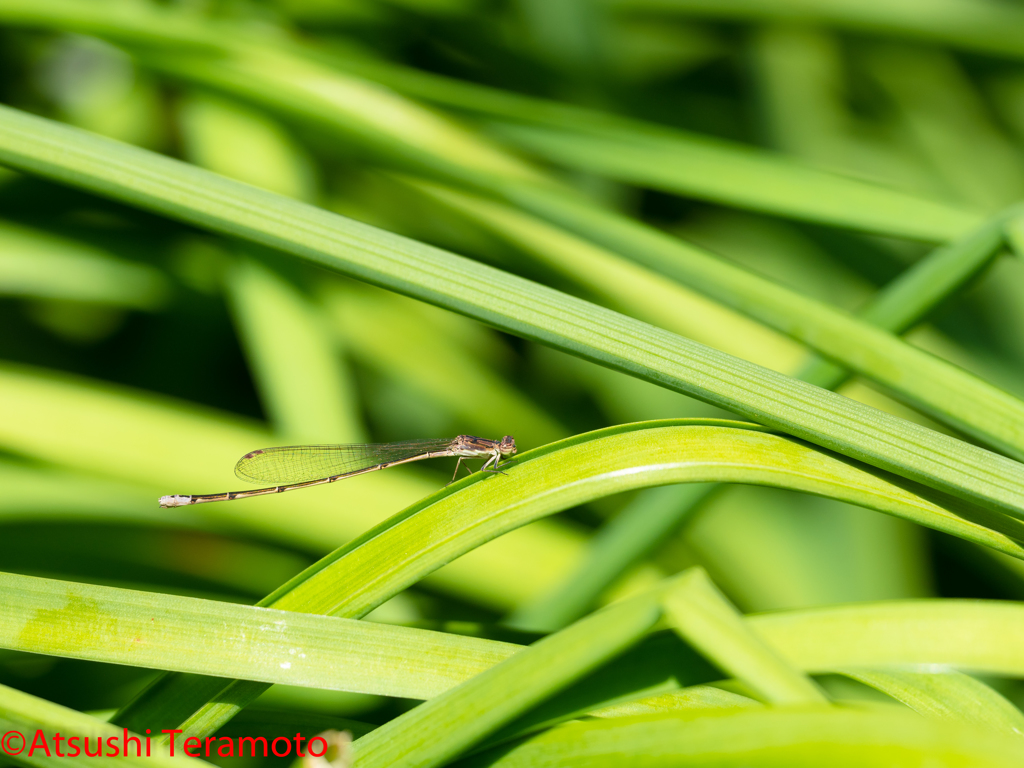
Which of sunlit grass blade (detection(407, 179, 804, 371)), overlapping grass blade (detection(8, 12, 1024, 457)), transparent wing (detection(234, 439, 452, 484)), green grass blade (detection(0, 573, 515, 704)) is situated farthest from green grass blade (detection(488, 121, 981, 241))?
green grass blade (detection(0, 573, 515, 704))

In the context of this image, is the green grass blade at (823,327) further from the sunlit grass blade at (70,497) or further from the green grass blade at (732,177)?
the sunlit grass blade at (70,497)

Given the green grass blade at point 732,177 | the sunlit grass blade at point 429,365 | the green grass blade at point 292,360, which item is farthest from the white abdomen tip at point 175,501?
the green grass blade at point 732,177

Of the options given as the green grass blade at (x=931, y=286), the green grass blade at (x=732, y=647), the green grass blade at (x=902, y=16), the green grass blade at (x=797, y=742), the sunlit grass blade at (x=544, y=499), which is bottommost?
the green grass blade at (x=797, y=742)

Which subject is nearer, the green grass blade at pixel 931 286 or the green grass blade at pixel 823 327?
the green grass blade at pixel 823 327

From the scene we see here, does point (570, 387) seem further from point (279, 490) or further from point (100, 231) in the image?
point (100, 231)

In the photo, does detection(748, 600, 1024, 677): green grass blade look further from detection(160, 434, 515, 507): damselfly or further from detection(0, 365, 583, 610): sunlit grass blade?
detection(0, 365, 583, 610): sunlit grass blade

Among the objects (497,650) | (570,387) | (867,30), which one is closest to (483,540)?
(497,650)
